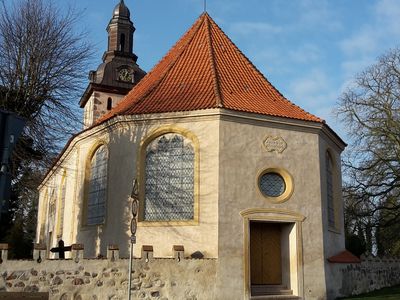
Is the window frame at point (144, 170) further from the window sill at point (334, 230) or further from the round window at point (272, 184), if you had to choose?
the window sill at point (334, 230)

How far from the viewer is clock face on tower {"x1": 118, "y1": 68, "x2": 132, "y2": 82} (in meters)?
26.5

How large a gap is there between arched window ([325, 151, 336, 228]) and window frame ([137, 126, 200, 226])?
4.80m

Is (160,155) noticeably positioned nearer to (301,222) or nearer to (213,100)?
(213,100)

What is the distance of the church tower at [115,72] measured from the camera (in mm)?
25766

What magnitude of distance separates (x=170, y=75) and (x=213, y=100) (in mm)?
2684

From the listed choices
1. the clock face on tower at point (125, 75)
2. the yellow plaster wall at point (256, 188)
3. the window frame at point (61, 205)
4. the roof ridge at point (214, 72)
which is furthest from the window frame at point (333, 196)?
the clock face on tower at point (125, 75)

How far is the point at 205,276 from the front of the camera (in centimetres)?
1245

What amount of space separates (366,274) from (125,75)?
1646 cm

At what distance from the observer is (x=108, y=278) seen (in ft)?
37.6

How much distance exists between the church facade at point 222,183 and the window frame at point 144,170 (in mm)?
31

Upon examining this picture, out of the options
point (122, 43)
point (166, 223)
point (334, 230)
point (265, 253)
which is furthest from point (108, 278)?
point (122, 43)

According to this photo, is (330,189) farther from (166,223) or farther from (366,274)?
(166,223)

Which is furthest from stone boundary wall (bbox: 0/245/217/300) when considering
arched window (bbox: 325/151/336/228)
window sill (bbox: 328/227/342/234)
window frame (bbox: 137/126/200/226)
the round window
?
arched window (bbox: 325/151/336/228)

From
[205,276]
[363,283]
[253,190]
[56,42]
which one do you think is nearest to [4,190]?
[205,276]
